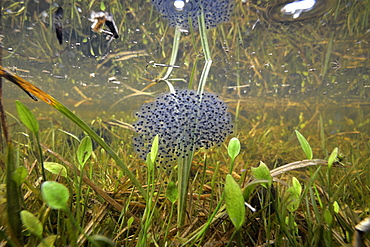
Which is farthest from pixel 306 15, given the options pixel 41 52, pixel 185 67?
pixel 41 52

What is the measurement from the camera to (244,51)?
2.60m

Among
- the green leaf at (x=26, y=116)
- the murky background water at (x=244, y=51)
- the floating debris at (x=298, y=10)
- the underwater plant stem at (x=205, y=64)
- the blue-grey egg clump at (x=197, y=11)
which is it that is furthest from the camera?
the murky background water at (x=244, y=51)

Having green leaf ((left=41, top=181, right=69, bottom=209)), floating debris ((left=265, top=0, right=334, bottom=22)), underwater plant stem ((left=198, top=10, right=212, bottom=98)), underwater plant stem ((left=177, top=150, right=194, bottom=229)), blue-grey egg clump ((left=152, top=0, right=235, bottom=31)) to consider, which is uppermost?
floating debris ((left=265, top=0, right=334, bottom=22))

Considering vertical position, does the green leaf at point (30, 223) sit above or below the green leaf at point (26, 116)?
below

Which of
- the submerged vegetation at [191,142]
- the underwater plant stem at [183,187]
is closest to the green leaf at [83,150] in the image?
the submerged vegetation at [191,142]

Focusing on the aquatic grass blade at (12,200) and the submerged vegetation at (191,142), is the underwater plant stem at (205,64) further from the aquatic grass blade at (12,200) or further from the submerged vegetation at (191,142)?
the aquatic grass blade at (12,200)

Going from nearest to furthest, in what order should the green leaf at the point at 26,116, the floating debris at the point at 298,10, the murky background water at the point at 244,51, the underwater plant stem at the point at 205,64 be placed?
the green leaf at the point at 26,116
the underwater plant stem at the point at 205,64
the floating debris at the point at 298,10
the murky background water at the point at 244,51

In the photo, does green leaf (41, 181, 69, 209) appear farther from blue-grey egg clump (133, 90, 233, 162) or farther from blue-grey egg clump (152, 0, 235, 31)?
blue-grey egg clump (152, 0, 235, 31)

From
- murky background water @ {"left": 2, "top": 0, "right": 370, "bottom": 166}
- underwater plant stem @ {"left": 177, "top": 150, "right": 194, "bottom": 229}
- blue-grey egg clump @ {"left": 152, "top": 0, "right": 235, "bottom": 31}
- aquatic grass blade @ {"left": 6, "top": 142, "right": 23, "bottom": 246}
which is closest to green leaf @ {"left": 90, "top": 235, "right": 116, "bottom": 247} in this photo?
aquatic grass blade @ {"left": 6, "top": 142, "right": 23, "bottom": 246}

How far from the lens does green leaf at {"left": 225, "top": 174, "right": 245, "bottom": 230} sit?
38cm

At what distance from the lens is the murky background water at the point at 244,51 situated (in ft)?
6.26

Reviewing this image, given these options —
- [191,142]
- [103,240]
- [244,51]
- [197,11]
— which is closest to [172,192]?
[191,142]

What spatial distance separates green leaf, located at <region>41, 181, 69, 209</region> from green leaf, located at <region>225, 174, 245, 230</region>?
26cm

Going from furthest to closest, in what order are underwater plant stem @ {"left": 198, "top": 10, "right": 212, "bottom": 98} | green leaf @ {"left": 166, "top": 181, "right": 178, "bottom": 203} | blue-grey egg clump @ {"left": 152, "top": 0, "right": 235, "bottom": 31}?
blue-grey egg clump @ {"left": 152, "top": 0, "right": 235, "bottom": 31} → underwater plant stem @ {"left": 198, "top": 10, "right": 212, "bottom": 98} → green leaf @ {"left": 166, "top": 181, "right": 178, "bottom": 203}
